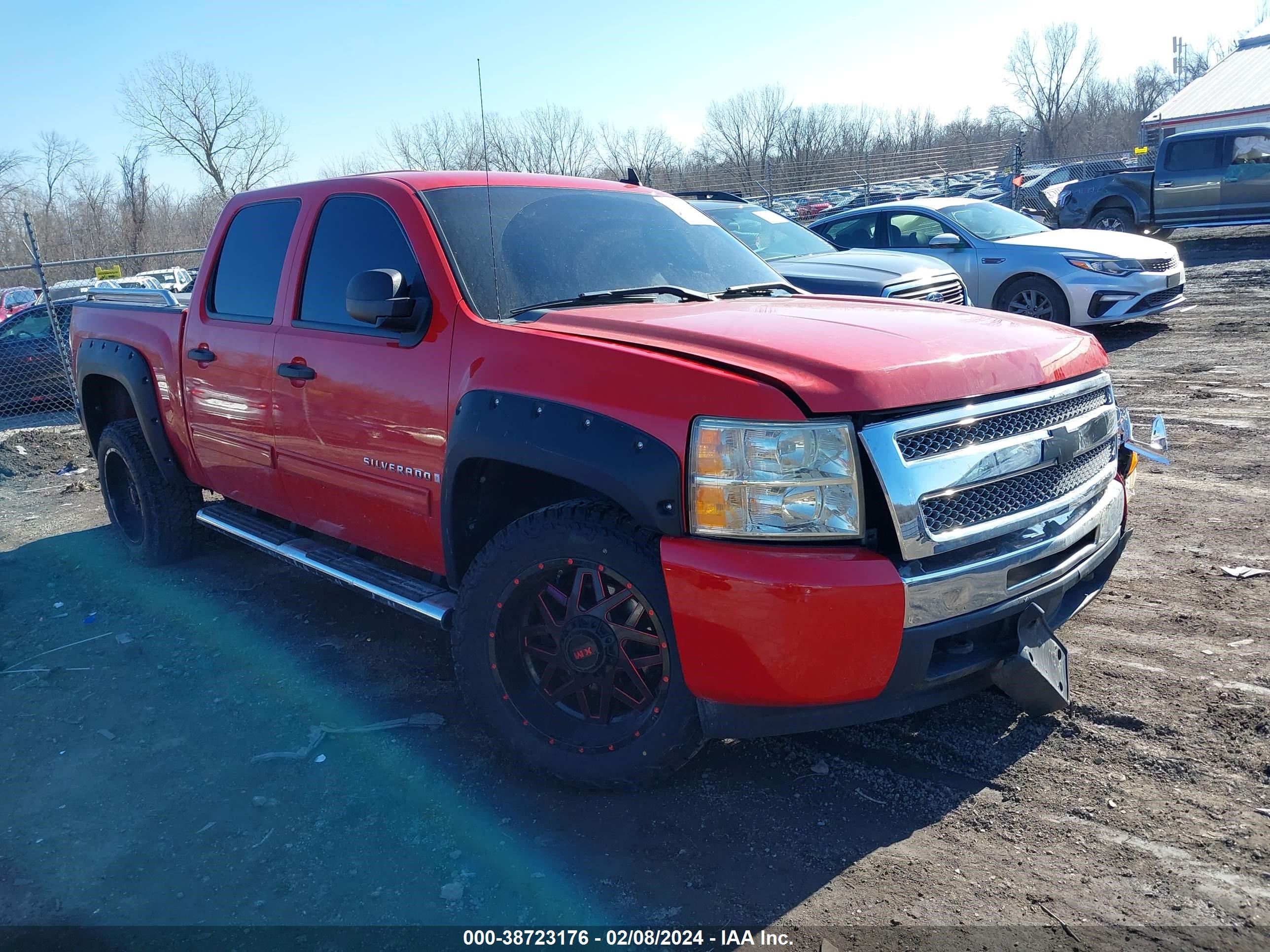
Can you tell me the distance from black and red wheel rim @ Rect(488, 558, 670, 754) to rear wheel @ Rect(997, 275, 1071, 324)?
8.33 metres

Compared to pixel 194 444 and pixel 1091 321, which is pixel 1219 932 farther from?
pixel 1091 321

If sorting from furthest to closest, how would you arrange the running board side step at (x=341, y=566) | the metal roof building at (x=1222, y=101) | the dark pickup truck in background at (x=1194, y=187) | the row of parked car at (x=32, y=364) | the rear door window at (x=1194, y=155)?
1. the metal roof building at (x=1222, y=101)
2. the rear door window at (x=1194, y=155)
3. the dark pickup truck in background at (x=1194, y=187)
4. the row of parked car at (x=32, y=364)
5. the running board side step at (x=341, y=566)

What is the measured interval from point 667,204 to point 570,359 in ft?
5.86

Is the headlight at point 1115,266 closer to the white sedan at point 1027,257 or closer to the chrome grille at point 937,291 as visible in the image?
the white sedan at point 1027,257

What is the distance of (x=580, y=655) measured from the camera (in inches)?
114

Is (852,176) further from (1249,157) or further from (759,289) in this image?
(759,289)

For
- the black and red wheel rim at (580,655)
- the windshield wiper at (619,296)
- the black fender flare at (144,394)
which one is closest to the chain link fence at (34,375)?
the black fender flare at (144,394)

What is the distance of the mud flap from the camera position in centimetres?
269

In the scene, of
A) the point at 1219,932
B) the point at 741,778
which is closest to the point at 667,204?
the point at 741,778

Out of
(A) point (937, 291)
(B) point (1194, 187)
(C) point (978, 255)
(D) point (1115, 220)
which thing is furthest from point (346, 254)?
(B) point (1194, 187)

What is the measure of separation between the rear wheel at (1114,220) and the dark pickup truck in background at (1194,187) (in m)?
0.02

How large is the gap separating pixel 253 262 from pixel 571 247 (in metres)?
1.74

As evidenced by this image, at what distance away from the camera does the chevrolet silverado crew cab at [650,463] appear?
8.05 ft

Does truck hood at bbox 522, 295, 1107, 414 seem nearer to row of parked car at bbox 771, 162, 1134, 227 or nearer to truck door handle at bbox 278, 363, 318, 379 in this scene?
truck door handle at bbox 278, 363, 318, 379
